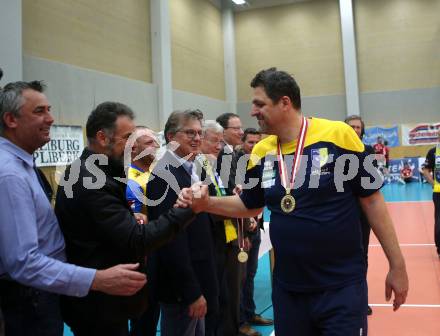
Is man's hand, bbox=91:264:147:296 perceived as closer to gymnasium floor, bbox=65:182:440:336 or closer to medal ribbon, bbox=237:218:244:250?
medal ribbon, bbox=237:218:244:250

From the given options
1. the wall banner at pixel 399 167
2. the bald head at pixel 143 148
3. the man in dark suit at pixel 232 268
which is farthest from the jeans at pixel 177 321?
the wall banner at pixel 399 167

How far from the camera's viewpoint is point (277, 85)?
2182 millimetres

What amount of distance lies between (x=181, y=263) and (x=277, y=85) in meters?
1.11

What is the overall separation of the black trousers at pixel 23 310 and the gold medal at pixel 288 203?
3.80ft

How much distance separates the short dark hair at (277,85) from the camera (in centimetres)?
218

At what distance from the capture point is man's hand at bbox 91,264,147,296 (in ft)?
5.65

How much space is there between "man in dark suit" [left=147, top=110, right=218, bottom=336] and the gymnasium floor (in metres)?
1.62

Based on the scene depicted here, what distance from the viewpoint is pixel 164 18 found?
555 inches

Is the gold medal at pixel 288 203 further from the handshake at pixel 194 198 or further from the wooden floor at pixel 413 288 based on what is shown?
the wooden floor at pixel 413 288

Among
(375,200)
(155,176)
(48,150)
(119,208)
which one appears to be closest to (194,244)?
(155,176)

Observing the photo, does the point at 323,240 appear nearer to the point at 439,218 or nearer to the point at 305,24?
the point at 439,218

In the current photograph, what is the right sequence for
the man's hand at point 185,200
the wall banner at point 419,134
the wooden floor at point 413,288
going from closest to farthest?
the man's hand at point 185,200 → the wooden floor at point 413,288 → the wall banner at point 419,134

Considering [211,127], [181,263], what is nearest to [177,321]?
[181,263]

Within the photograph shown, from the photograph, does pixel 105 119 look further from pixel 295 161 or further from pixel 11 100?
pixel 295 161
